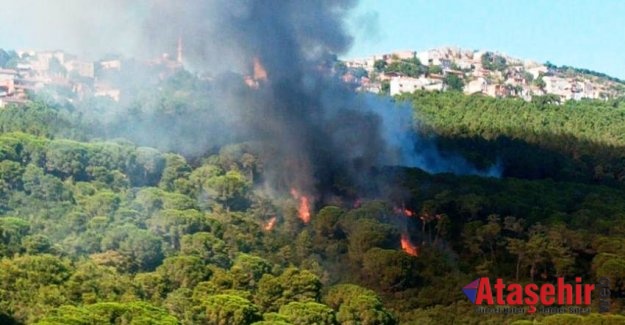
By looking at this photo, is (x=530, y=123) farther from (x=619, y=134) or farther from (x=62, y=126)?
(x=62, y=126)

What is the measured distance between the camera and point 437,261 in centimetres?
3077

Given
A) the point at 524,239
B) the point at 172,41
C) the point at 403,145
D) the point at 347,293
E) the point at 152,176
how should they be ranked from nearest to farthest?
the point at 347,293
the point at 524,239
the point at 152,176
the point at 172,41
the point at 403,145

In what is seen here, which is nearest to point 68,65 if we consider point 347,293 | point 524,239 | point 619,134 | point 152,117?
point 152,117

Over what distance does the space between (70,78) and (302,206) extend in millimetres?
30347

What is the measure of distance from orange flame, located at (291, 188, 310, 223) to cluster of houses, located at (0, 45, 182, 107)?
11.9 meters

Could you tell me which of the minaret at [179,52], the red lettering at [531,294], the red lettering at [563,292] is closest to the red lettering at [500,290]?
the red lettering at [531,294]

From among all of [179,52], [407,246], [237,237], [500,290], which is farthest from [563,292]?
[179,52]

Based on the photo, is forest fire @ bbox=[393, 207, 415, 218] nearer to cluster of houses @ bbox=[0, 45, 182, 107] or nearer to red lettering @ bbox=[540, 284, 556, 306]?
red lettering @ bbox=[540, 284, 556, 306]

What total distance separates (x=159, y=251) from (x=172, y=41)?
1681 cm

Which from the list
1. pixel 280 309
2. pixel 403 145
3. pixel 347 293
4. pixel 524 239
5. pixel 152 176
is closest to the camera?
pixel 280 309

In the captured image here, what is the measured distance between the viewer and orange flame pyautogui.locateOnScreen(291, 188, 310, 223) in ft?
117

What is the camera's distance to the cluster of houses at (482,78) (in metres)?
96.8

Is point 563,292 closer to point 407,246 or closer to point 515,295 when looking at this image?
point 515,295

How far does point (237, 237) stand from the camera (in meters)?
30.7
